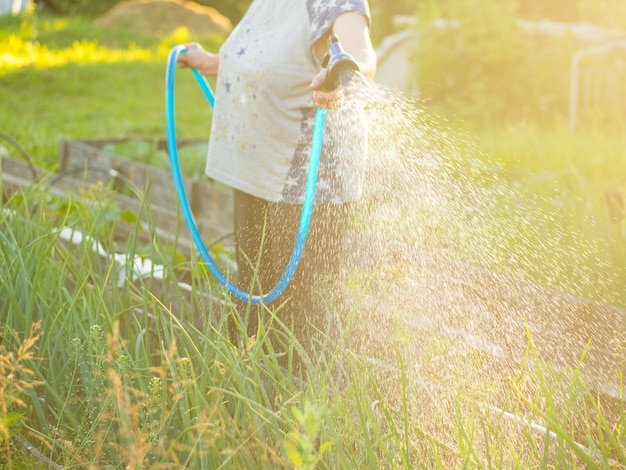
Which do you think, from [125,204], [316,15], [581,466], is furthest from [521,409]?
[125,204]

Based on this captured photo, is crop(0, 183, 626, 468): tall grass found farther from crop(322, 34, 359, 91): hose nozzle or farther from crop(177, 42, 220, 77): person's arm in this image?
crop(177, 42, 220, 77): person's arm

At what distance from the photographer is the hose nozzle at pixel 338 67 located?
198 centimetres

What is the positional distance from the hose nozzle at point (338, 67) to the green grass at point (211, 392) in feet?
1.77

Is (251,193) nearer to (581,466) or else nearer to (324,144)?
(324,144)

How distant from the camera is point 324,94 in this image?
2.10 m

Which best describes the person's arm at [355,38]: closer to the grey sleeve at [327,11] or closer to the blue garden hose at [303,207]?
the grey sleeve at [327,11]

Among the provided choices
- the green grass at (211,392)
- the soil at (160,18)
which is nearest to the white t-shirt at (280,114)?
the green grass at (211,392)

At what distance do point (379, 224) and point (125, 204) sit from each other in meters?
2.10

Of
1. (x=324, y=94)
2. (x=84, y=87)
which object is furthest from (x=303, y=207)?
(x=84, y=87)

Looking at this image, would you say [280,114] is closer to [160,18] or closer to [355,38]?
[355,38]

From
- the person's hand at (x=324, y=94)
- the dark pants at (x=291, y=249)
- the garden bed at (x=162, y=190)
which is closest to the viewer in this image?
the person's hand at (x=324, y=94)

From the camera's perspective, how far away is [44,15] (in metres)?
18.2

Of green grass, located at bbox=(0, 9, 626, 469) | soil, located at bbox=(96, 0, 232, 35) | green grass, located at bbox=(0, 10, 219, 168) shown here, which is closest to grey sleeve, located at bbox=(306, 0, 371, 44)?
green grass, located at bbox=(0, 9, 626, 469)

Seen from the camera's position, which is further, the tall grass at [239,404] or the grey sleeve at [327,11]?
the grey sleeve at [327,11]
